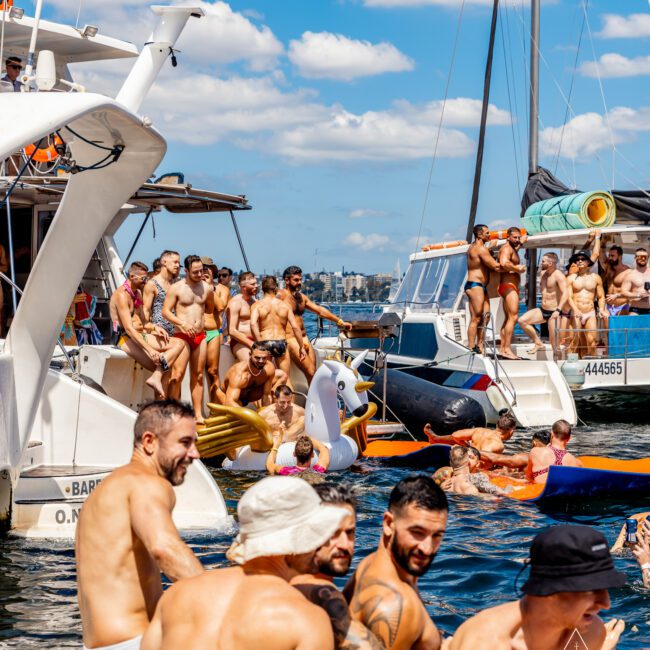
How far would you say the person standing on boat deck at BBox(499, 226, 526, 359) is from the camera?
16.5 metres

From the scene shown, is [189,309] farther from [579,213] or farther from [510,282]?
[579,213]

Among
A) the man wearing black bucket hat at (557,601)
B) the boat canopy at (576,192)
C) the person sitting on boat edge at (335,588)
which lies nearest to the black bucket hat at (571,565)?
the man wearing black bucket hat at (557,601)

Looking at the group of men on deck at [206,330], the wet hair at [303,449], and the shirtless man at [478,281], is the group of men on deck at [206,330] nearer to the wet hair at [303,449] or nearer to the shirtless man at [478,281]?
the wet hair at [303,449]

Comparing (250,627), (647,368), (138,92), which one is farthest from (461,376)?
(250,627)

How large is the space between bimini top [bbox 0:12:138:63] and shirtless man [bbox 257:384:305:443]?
530cm

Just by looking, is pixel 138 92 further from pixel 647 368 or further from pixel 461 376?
pixel 647 368

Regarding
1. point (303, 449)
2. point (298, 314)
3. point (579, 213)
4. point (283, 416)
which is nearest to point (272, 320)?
point (298, 314)

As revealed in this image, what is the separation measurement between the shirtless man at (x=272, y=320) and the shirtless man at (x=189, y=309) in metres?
1.16

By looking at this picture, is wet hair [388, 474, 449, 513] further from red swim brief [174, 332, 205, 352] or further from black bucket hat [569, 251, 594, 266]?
black bucket hat [569, 251, 594, 266]

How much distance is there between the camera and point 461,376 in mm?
16391

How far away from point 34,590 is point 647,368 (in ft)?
39.0

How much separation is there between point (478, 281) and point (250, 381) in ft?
18.6

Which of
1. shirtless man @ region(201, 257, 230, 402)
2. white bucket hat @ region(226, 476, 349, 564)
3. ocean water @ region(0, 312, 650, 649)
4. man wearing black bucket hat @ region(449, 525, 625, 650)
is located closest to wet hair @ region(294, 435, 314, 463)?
ocean water @ region(0, 312, 650, 649)

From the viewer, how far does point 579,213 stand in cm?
1742
